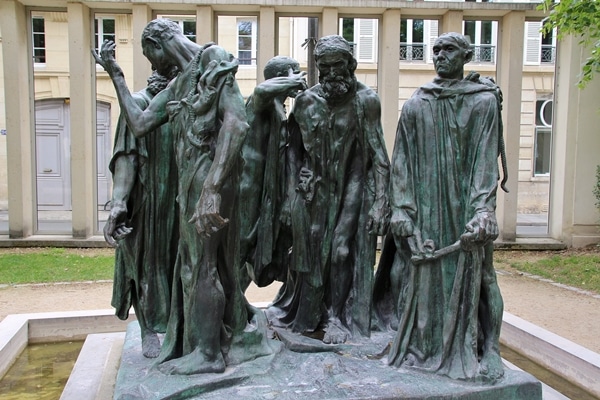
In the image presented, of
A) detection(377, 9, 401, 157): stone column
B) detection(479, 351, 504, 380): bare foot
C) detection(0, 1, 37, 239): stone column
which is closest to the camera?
detection(479, 351, 504, 380): bare foot

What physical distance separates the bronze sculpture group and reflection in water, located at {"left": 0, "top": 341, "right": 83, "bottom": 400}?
112cm

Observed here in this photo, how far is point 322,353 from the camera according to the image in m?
4.50

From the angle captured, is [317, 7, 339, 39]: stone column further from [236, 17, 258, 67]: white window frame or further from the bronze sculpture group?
the bronze sculpture group

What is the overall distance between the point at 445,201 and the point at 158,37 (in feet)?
7.13

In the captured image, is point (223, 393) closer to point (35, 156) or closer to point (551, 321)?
point (551, 321)

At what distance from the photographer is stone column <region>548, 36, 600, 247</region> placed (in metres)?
13.3

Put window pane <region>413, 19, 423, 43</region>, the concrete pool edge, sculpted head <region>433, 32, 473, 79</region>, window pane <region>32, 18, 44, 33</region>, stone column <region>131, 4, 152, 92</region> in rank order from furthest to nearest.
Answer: window pane <region>413, 19, 423, 43</region> → window pane <region>32, 18, 44, 33</region> → stone column <region>131, 4, 152, 92</region> → the concrete pool edge → sculpted head <region>433, 32, 473, 79</region>

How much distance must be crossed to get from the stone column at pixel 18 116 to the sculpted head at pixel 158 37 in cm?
986

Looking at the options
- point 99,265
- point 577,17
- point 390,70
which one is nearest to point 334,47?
point 577,17

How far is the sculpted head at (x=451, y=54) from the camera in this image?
4.20 metres

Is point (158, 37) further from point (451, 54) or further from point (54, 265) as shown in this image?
point (54, 265)

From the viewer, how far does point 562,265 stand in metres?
11.9

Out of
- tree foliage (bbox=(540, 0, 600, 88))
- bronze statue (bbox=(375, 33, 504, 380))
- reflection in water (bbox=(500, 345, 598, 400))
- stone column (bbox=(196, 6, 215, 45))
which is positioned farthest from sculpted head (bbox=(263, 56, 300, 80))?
stone column (bbox=(196, 6, 215, 45))

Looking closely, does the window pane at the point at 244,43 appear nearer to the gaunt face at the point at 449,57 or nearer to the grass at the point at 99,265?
the grass at the point at 99,265
